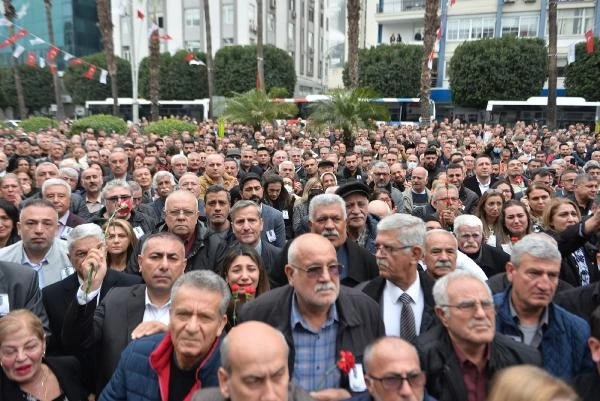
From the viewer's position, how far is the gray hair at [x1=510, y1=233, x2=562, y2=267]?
3.18 metres

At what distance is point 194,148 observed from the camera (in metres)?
13.2

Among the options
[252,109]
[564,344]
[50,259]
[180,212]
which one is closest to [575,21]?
[252,109]

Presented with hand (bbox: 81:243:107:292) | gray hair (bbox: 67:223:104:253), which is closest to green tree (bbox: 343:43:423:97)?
gray hair (bbox: 67:223:104:253)

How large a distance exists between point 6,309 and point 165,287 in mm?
1078

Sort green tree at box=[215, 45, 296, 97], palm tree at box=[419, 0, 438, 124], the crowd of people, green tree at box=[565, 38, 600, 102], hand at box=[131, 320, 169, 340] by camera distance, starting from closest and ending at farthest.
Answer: the crowd of people < hand at box=[131, 320, 169, 340] < palm tree at box=[419, 0, 438, 124] < green tree at box=[565, 38, 600, 102] < green tree at box=[215, 45, 296, 97]

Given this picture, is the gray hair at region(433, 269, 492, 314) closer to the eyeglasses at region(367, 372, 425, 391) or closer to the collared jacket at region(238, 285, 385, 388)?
the collared jacket at region(238, 285, 385, 388)

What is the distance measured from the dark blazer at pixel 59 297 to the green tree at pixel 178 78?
41195mm

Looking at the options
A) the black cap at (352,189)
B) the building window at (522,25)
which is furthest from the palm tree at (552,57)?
the building window at (522,25)

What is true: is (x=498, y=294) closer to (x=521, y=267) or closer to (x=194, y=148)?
(x=521, y=267)

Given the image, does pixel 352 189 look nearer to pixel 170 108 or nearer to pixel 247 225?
pixel 247 225

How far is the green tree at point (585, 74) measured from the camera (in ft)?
110

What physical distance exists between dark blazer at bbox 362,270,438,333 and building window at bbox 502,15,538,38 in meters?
44.6

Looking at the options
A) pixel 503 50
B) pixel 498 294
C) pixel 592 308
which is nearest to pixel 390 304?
Answer: pixel 498 294

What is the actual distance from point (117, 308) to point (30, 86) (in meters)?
Result: 52.6
